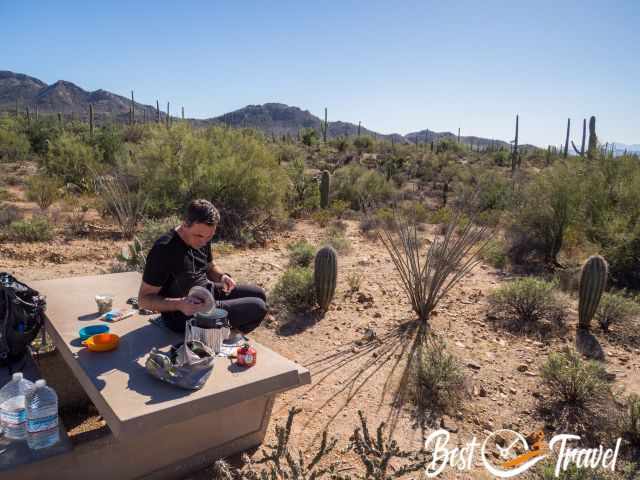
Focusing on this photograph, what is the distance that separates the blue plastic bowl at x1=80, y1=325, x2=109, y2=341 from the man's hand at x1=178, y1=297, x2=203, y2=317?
59cm

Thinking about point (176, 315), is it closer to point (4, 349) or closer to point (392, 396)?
point (4, 349)

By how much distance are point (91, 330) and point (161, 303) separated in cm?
50

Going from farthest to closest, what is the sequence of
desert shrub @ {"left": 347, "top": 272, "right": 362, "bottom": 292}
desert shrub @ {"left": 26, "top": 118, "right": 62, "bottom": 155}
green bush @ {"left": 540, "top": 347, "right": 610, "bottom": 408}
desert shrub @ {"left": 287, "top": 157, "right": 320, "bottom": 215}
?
1. desert shrub @ {"left": 26, "top": 118, "right": 62, "bottom": 155}
2. desert shrub @ {"left": 287, "top": 157, "right": 320, "bottom": 215}
3. desert shrub @ {"left": 347, "top": 272, "right": 362, "bottom": 292}
4. green bush @ {"left": 540, "top": 347, "right": 610, "bottom": 408}

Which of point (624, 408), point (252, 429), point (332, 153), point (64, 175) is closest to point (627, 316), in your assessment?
point (624, 408)

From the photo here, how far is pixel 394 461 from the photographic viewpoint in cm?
328

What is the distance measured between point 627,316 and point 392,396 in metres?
3.32

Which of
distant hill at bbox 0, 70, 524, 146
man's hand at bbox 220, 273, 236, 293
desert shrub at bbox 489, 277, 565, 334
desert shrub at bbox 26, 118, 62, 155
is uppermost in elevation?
distant hill at bbox 0, 70, 524, 146

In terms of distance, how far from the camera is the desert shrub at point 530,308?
18.6 feet

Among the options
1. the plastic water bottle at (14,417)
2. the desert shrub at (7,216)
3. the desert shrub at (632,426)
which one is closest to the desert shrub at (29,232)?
the desert shrub at (7,216)

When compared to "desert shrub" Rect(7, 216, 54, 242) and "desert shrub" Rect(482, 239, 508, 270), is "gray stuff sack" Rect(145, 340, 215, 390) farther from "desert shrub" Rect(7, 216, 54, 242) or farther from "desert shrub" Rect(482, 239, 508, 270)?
"desert shrub" Rect(7, 216, 54, 242)

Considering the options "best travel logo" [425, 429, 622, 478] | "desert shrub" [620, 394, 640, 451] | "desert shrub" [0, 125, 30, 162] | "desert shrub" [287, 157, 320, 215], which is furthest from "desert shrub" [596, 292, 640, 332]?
"desert shrub" [0, 125, 30, 162]

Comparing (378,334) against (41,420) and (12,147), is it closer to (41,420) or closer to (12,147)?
(41,420)

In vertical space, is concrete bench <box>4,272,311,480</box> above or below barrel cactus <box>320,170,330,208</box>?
below

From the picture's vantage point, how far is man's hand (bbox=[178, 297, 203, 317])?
3.12 meters
